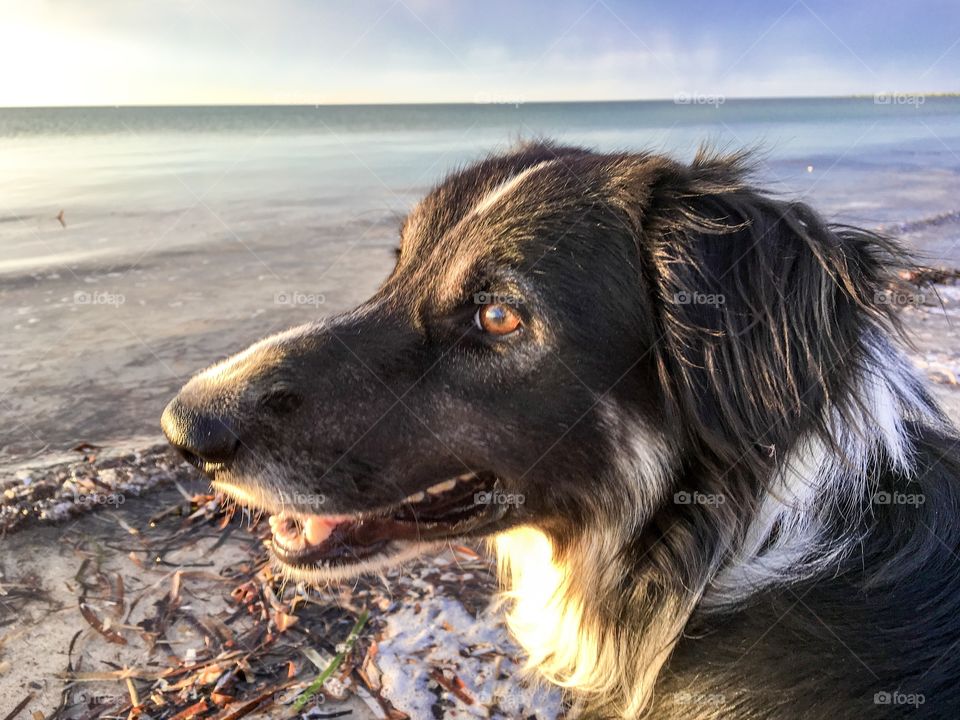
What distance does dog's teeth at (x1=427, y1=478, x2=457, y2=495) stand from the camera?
2.71m

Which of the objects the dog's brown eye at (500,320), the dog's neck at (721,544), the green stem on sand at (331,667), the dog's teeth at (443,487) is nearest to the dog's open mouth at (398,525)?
the dog's teeth at (443,487)

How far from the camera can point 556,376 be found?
2541 mm

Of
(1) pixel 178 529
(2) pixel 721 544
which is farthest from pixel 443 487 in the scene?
(1) pixel 178 529

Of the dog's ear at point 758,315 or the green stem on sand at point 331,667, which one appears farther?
the green stem on sand at point 331,667

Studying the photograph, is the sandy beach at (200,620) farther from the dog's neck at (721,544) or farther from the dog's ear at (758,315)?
the dog's ear at (758,315)

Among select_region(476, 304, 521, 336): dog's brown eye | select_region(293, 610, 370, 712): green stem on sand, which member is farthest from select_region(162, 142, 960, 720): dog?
select_region(293, 610, 370, 712): green stem on sand

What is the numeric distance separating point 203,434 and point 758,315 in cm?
188

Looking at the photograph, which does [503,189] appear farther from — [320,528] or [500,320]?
[320,528]

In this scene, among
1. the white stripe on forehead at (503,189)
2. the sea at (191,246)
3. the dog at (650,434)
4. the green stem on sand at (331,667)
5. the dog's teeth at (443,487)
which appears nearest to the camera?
the dog at (650,434)

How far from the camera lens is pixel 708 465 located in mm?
2516

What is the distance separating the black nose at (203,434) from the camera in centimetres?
252

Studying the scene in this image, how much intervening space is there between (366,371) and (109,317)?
19.0 ft

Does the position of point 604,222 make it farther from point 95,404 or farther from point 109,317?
point 109,317

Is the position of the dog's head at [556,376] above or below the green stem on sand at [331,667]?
above
